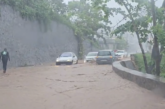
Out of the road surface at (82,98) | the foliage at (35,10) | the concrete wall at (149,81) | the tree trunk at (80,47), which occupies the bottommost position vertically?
the road surface at (82,98)

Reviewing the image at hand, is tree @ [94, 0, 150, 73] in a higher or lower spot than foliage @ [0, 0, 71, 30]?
lower

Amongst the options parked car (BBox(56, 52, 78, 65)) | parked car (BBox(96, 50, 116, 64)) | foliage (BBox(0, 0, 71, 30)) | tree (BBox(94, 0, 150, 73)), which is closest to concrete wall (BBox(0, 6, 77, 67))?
foliage (BBox(0, 0, 71, 30))

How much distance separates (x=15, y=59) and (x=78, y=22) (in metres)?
22.3

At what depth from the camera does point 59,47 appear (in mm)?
37219

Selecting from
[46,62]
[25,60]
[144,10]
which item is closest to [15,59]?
[25,60]

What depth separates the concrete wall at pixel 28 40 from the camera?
2412 centimetres

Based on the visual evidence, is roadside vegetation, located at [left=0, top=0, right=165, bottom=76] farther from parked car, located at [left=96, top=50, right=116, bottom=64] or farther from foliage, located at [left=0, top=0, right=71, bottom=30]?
parked car, located at [left=96, top=50, right=116, bottom=64]

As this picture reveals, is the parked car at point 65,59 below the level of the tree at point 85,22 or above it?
below

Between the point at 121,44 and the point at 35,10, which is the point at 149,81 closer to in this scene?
the point at 35,10

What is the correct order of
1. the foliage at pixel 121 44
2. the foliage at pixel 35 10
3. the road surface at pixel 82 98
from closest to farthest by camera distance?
the road surface at pixel 82 98 → the foliage at pixel 35 10 → the foliage at pixel 121 44

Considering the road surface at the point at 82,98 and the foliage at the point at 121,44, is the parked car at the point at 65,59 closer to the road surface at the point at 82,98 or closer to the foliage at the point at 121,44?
the road surface at the point at 82,98

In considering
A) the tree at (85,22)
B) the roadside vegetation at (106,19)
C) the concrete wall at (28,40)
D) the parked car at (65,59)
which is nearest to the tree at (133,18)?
the roadside vegetation at (106,19)

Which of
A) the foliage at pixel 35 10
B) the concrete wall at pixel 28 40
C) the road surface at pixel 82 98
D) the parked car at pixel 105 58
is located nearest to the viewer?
the road surface at pixel 82 98

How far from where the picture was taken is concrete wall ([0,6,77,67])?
24125mm
